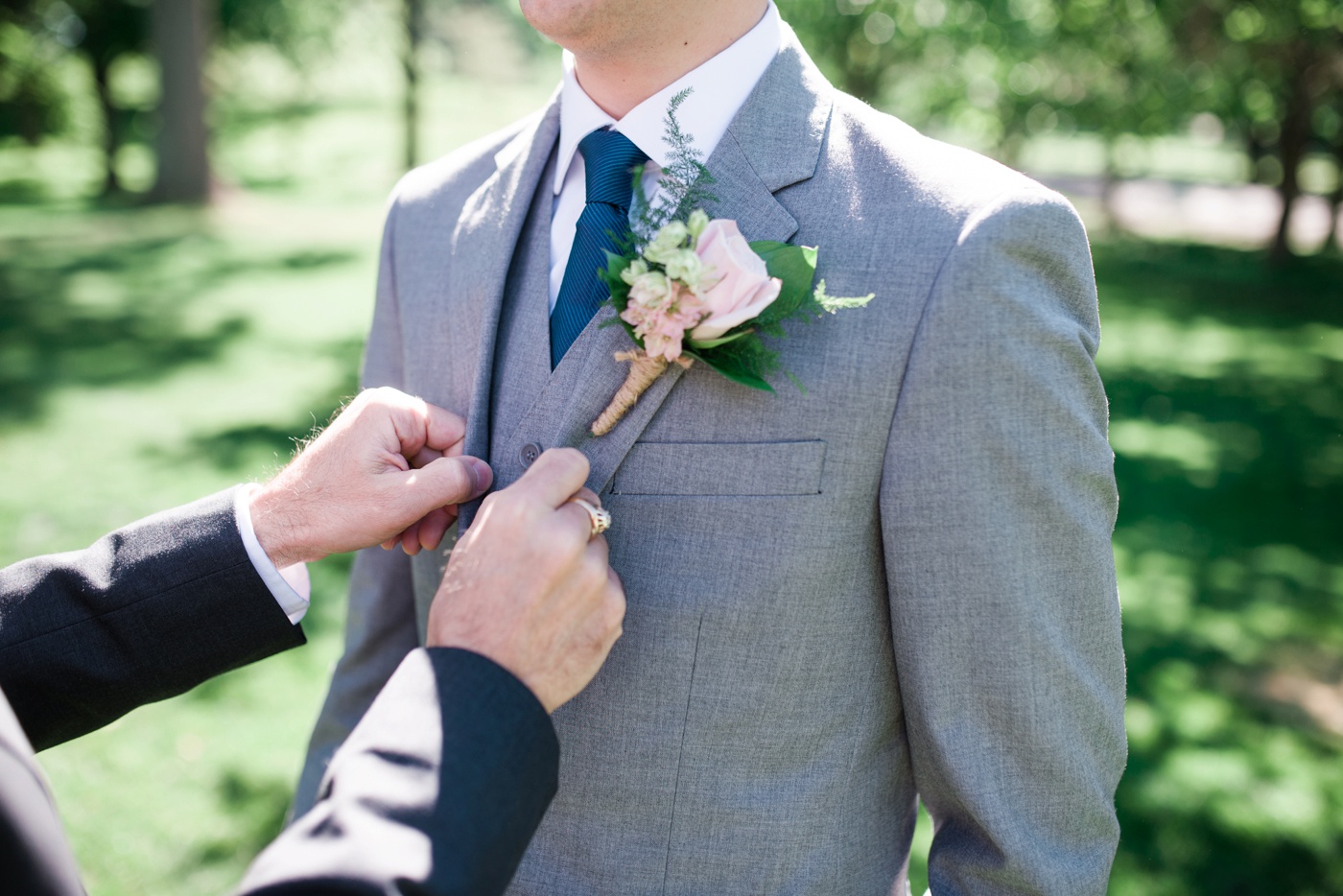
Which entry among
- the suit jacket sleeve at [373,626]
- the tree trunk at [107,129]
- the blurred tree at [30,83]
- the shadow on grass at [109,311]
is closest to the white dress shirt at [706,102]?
the suit jacket sleeve at [373,626]

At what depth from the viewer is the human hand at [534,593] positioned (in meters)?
1.43

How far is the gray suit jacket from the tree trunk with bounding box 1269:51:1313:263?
1597 centimetres

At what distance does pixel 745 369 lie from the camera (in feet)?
5.12

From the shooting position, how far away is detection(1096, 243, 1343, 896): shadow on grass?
12.9 feet

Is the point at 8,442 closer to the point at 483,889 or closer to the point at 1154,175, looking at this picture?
the point at 483,889

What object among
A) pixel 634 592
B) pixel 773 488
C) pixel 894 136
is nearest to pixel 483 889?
pixel 634 592

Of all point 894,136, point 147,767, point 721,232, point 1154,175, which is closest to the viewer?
point 721,232

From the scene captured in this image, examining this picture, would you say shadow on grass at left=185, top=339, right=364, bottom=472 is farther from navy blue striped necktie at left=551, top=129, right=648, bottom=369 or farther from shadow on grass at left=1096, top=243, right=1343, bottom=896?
navy blue striped necktie at left=551, top=129, right=648, bottom=369

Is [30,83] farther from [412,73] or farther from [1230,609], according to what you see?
[1230,609]

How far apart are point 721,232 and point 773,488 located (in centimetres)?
41

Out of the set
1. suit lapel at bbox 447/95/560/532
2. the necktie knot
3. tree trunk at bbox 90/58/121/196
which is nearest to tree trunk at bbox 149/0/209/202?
tree trunk at bbox 90/58/121/196

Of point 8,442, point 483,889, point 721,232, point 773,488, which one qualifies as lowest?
point 8,442

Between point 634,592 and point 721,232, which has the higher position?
point 721,232

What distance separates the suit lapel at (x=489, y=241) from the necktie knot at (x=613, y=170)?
0.52 ft
